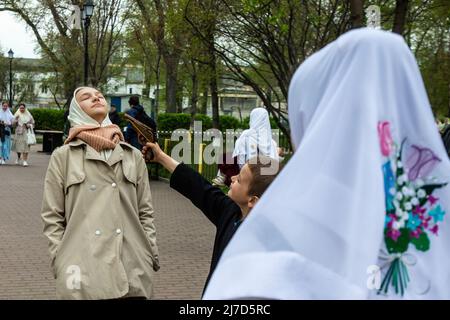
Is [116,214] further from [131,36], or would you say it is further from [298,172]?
[131,36]

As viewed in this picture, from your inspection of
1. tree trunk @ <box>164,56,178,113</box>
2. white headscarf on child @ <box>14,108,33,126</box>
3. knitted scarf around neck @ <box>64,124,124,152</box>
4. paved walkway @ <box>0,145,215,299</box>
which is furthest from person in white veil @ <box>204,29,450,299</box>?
tree trunk @ <box>164,56,178,113</box>

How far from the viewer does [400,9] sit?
8.55 m

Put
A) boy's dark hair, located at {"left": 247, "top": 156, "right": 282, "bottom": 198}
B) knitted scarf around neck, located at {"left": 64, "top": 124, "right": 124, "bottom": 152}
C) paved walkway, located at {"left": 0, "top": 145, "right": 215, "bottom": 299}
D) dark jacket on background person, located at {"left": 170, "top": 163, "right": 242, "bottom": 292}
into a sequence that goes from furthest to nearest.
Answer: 1. paved walkway, located at {"left": 0, "top": 145, "right": 215, "bottom": 299}
2. knitted scarf around neck, located at {"left": 64, "top": 124, "right": 124, "bottom": 152}
3. boy's dark hair, located at {"left": 247, "top": 156, "right": 282, "bottom": 198}
4. dark jacket on background person, located at {"left": 170, "top": 163, "right": 242, "bottom": 292}

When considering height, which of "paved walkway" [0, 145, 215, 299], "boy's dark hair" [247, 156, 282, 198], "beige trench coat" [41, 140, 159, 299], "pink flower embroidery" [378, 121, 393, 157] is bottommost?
"paved walkway" [0, 145, 215, 299]

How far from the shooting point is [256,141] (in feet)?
31.2

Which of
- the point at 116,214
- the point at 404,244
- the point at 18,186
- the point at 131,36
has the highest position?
the point at 131,36

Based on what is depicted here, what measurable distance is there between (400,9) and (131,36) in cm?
2501

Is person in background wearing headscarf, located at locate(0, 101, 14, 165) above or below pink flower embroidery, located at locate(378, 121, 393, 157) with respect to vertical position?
below

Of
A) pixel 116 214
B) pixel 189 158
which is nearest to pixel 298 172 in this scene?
pixel 116 214

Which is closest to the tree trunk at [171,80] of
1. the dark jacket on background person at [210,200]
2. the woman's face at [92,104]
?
the woman's face at [92,104]

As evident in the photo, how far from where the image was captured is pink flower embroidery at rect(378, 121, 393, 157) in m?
1.68

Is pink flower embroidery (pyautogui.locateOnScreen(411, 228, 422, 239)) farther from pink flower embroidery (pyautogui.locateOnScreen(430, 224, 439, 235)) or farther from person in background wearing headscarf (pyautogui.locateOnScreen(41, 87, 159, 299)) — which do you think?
person in background wearing headscarf (pyautogui.locateOnScreen(41, 87, 159, 299))

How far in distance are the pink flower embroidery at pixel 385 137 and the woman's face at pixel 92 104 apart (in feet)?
8.73

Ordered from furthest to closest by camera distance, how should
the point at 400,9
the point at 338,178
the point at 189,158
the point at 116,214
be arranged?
the point at 189,158 → the point at 400,9 → the point at 116,214 → the point at 338,178
